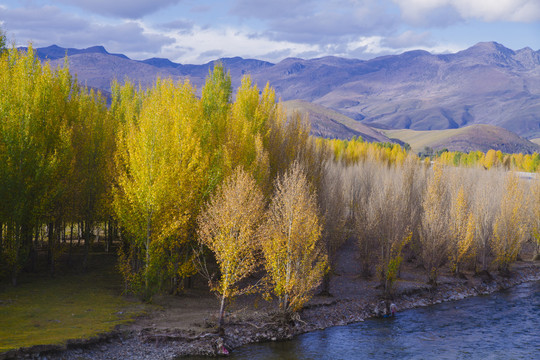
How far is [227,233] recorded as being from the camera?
29391mm

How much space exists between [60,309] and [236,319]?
11.4 metres

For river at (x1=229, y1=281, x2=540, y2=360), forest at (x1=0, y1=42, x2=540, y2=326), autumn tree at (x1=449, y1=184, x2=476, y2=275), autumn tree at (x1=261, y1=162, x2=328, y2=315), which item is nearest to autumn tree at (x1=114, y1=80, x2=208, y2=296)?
forest at (x1=0, y1=42, x2=540, y2=326)

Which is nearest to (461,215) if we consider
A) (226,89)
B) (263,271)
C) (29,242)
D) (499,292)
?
(499,292)

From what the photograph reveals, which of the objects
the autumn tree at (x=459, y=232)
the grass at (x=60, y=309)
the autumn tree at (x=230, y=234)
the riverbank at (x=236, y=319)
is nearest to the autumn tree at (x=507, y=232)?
the riverbank at (x=236, y=319)

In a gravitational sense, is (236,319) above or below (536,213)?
below

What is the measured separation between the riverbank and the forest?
1.59 metres

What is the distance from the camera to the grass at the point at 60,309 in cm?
2438

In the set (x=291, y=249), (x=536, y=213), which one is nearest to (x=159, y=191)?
(x=291, y=249)

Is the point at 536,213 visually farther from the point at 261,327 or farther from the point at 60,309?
the point at 60,309

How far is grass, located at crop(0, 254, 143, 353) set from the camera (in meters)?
24.4

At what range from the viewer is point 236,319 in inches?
1207

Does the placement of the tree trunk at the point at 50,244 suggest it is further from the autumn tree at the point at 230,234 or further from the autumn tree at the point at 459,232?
the autumn tree at the point at 459,232

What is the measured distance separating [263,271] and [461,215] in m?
20.6

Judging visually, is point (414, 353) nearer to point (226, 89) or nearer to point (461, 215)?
point (461, 215)
